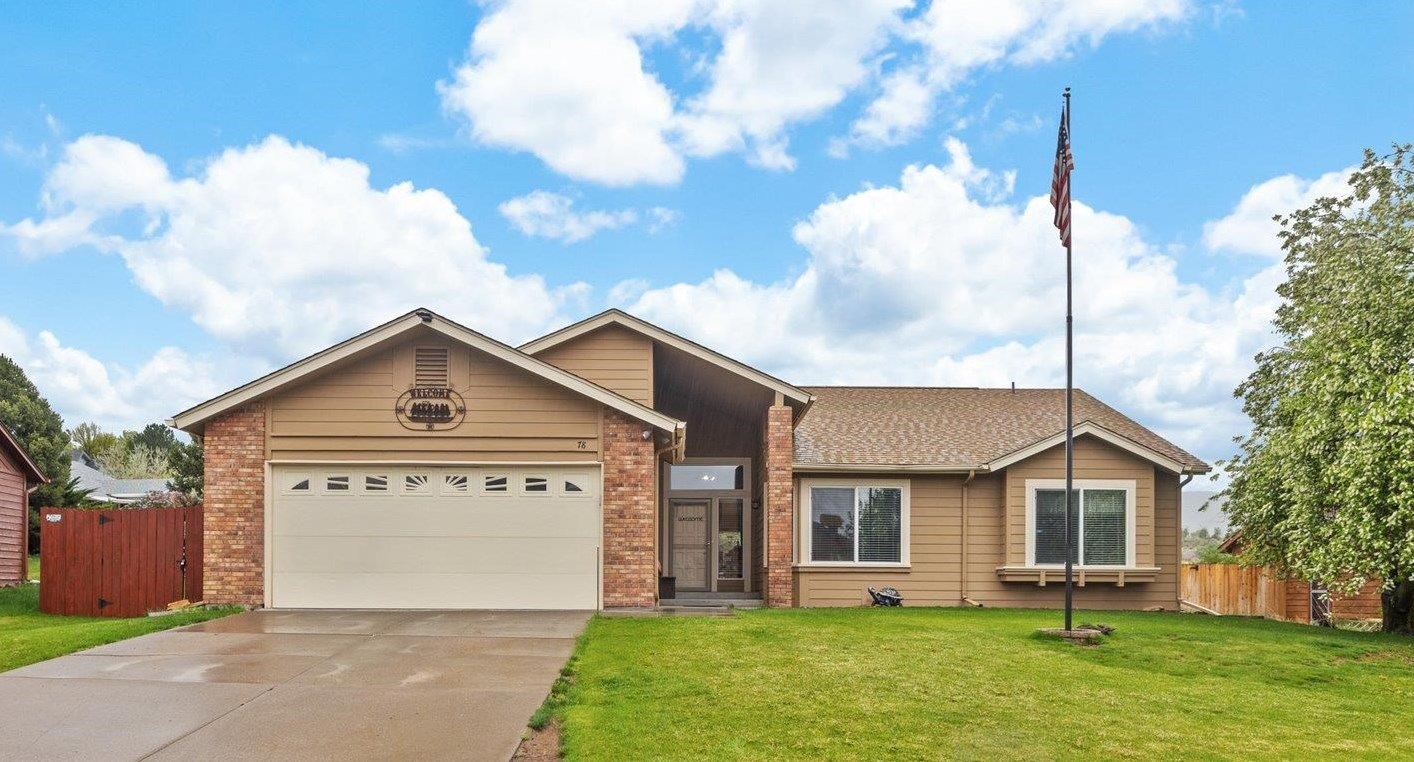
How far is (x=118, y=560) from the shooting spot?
16.5 meters

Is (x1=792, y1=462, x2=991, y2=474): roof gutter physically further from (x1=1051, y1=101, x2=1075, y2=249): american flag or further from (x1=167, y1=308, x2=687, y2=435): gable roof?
(x1=1051, y1=101, x2=1075, y2=249): american flag

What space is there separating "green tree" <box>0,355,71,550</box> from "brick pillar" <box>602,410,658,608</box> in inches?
1153

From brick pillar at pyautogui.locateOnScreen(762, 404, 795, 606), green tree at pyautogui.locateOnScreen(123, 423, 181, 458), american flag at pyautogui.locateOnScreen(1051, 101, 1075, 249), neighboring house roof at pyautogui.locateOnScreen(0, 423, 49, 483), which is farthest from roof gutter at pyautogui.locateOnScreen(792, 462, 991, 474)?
green tree at pyautogui.locateOnScreen(123, 423, 181, 458)

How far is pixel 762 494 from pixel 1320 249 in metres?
10.1

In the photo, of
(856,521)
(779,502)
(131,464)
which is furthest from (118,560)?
(131,464)

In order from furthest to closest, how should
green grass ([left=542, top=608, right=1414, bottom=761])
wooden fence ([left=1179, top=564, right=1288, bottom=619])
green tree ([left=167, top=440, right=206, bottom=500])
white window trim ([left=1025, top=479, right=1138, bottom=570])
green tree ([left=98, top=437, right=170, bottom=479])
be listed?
1. green tree ([left=98, top=437, right=170, bottom=479])
2. green tree ([left=167, top=440, right=206, bottom=500])
3. wooden fence ([left=1179, top=564, right=1288, bottom=619])
4. white window trim ([left=1025, top=479, right=1138, bottom=570])
5. green grass ([left=542, top=608, right=1414, bottom=761])

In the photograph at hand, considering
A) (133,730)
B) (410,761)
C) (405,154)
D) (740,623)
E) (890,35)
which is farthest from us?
(405,154)

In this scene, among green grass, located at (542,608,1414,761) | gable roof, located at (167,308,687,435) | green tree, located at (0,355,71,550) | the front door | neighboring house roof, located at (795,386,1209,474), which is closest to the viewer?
green grass, located at (542,608,1414,761)

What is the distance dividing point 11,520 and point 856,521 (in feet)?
67.0

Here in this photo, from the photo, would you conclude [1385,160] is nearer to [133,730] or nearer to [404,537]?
[404,537]

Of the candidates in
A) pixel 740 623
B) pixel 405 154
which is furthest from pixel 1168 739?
pixel 405 154

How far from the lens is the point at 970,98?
58.9 feet

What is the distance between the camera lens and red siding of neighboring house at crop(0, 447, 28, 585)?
24.1m

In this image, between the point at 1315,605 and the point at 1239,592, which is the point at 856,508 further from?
the point at 1315,605
